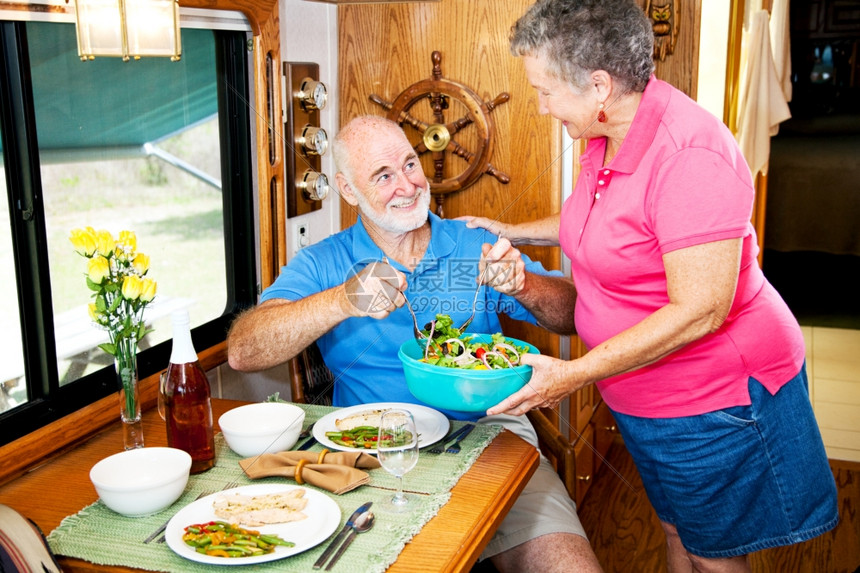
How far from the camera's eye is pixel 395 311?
6.66 ft

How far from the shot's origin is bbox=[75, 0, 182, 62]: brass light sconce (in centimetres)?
149

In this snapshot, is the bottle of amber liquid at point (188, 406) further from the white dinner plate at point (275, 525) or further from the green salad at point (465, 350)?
the green salad at point (465, 350)

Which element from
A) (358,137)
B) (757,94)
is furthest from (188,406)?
(757,94)

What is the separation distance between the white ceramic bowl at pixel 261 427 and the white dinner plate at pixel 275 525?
0.44 ft

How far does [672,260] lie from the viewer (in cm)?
151

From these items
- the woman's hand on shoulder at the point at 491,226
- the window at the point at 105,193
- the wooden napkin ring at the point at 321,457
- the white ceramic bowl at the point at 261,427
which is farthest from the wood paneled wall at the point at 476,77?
the wooden napkin ring at the point at 321,457

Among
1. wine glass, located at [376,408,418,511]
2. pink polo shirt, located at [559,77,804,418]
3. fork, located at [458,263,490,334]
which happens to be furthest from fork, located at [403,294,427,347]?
wine glass, located at [376,408,418,511]

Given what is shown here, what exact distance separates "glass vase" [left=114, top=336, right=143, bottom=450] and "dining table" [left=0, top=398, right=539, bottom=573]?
7cm

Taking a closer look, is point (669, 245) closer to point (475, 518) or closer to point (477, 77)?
point (475, 518)

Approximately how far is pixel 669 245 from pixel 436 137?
46.3 inches

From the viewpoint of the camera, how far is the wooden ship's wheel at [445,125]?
2.49m

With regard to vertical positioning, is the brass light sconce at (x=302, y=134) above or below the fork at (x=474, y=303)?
above

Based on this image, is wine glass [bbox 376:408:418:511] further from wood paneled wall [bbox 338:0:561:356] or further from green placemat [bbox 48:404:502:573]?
wood paneled wall [bbox 338:0:561:356]

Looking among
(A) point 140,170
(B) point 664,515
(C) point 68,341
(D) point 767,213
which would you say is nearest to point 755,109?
(D) point 767,213
